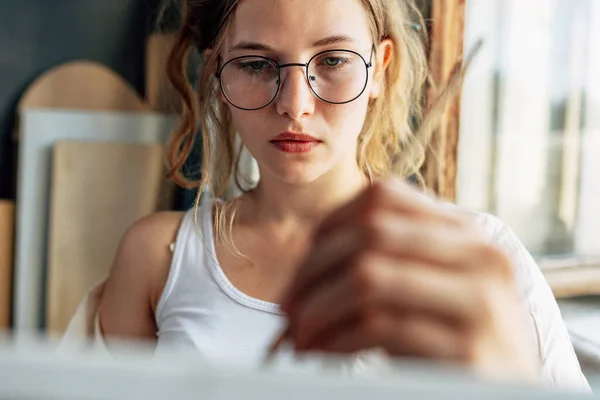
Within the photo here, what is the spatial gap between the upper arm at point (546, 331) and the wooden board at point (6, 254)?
1508 millimetres

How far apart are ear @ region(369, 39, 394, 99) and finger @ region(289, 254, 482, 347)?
29.6 inches

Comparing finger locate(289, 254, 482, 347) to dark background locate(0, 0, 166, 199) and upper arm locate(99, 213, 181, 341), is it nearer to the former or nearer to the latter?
upper arm locate(99, 213, 181, 341)

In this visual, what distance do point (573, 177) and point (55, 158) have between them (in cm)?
147

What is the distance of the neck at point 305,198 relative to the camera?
3.61 ft

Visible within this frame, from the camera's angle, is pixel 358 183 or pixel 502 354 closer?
pixel 502 354

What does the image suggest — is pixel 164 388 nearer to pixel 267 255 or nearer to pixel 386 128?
pixel 267 255

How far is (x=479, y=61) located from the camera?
5.88 ft

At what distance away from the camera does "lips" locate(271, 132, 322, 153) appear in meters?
0.93

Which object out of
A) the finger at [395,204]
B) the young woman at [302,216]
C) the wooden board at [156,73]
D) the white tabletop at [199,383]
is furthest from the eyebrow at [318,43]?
the wooden board at [156,73]

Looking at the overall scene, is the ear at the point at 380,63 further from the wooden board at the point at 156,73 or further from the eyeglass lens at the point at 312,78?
the wooden board at the point at 156,73

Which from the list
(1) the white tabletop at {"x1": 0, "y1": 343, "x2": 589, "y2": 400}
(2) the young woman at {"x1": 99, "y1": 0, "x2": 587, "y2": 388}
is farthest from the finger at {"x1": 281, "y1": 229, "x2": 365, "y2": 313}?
(1) the white tabletop at {"x1": 0, "y1": 343, "x2": 589, "y2": 400}

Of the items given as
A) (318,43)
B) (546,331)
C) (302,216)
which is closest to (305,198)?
(302,216)

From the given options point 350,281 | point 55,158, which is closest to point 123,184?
point 55,158

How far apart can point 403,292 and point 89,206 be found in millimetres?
1717
